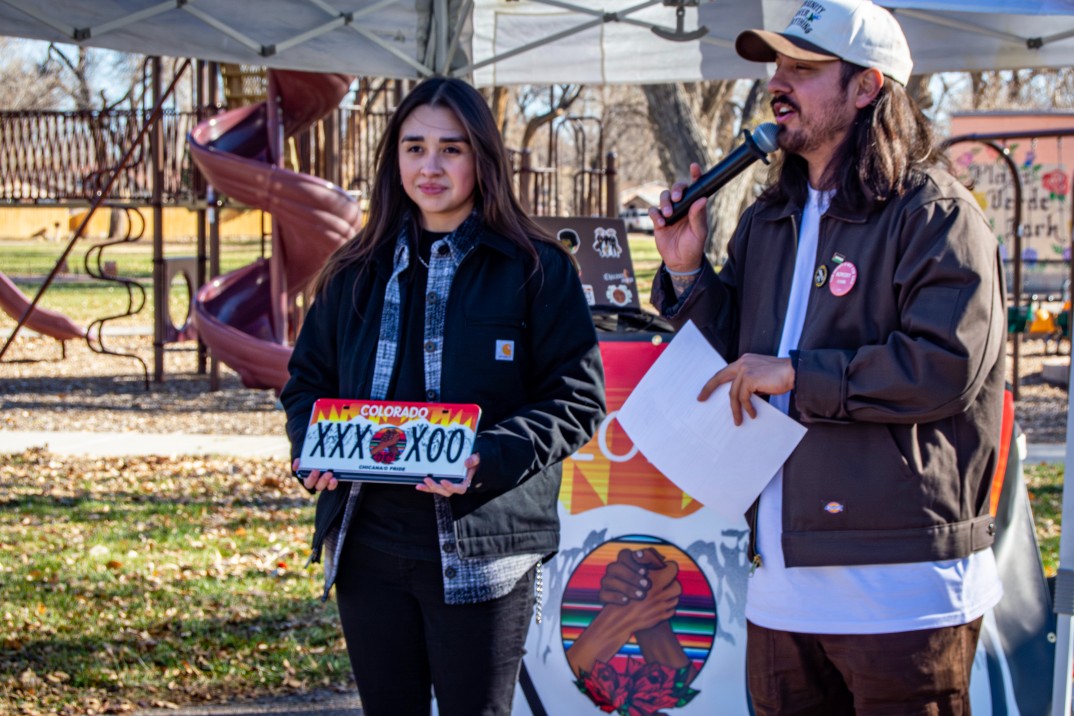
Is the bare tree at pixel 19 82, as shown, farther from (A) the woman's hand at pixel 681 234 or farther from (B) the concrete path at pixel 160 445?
(A) the woman's hand at pixel 681 234

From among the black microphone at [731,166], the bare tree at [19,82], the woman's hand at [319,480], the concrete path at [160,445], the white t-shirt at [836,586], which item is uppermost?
the bare tree at [19,82]

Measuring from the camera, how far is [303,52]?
672 centimetres

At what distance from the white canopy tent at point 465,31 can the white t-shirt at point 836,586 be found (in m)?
3.64

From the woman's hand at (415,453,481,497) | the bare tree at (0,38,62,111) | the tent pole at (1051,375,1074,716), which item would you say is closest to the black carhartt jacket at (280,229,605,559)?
the woman's hand at (415,453,481,497)

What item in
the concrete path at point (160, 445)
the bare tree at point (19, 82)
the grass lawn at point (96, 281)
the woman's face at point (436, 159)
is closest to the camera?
the woman's face at point (436, 159)

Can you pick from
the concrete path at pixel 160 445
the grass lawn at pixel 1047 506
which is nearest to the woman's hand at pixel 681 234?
the grass lawn at pixel 1047 506

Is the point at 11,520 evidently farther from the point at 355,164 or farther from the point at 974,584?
the point at 355,164

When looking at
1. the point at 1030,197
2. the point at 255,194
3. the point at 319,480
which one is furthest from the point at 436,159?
the point at 1030,197

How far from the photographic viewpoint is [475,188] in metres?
2.97

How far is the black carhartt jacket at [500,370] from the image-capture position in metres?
2.75

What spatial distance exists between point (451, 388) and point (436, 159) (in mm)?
535

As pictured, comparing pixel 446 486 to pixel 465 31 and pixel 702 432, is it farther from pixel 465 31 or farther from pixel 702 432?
pixel 465 31

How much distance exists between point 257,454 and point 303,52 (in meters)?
4.19

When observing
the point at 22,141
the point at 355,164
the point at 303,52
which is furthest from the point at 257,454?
the point at 22,141
